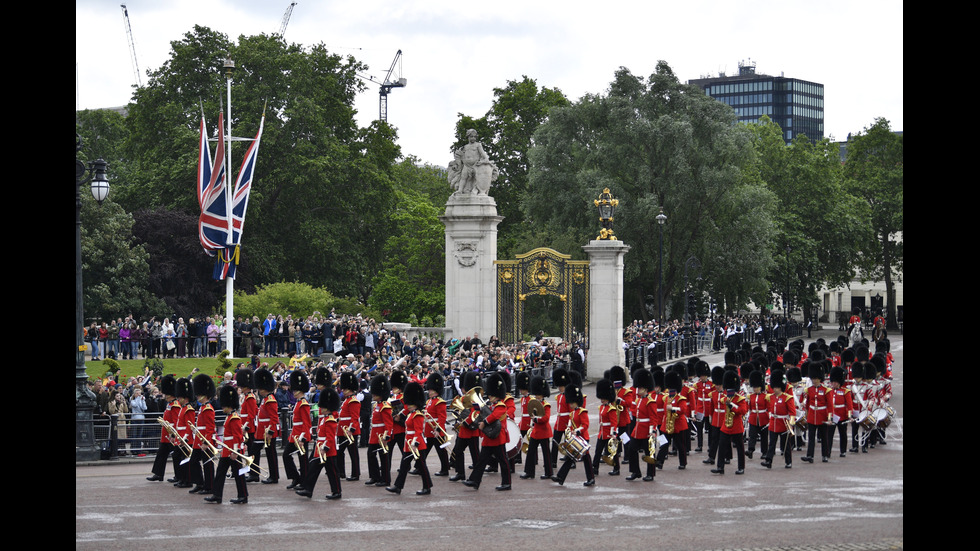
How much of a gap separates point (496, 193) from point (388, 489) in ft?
131

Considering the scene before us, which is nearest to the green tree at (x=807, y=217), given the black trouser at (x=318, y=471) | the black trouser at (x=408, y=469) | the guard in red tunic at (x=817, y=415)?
the guard in red tunic at (x=817, y=415)

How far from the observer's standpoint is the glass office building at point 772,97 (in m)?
144

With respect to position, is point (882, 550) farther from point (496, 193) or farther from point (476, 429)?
point (496, 193)

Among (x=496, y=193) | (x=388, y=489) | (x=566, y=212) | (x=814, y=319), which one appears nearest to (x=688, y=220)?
(x=566, y=212)

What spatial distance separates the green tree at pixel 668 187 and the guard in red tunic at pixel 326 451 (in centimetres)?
3011

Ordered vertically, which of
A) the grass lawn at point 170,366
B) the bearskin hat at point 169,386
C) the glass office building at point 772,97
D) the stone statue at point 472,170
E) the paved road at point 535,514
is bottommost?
the paved road at point 535,514

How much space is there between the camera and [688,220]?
148 feet

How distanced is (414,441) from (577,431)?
7.73ft

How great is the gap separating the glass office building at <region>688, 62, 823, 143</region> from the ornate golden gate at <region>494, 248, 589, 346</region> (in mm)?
117388

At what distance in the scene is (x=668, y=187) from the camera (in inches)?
1747

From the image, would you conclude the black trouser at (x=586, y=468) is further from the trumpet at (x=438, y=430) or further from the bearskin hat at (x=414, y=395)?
the bearskin hat at (x=414, y=395)

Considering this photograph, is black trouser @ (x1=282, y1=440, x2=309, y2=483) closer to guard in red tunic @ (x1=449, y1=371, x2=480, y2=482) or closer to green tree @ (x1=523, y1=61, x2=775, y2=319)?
guard in red tunic @ (x1=449, y1=371, x2=480, y2=482)

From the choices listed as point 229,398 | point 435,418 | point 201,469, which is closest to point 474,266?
point 435,418
